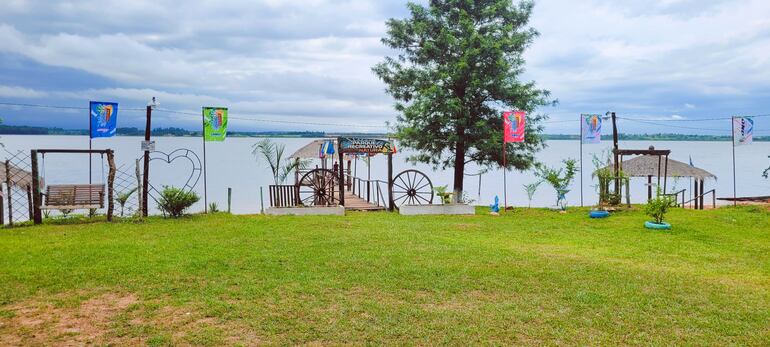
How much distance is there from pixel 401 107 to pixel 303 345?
14.4 metres

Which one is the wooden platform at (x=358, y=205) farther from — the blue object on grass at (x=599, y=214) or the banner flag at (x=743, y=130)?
the banner flag at (x=743, y=130)

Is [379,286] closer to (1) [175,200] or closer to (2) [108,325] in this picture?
(2) [108,325]

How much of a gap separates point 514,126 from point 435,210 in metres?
3.24

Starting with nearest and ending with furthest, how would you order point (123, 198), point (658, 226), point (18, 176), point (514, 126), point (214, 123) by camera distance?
1. point (658, 226)
2. point (18, 176)
3. point (123, 198)
4. point (214, 123)
5. point (514, 126)

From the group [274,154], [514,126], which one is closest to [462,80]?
[514,126]

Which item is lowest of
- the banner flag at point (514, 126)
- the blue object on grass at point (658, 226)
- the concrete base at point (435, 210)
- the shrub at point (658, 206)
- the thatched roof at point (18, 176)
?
the blue object on grass at point (658, 226)

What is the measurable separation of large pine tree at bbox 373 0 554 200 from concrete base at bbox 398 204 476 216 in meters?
2.56

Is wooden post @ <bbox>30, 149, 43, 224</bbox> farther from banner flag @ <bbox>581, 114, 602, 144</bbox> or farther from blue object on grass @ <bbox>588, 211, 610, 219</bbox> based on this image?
banner flag @ <bbox>581, 114, 602, 144</bbox>

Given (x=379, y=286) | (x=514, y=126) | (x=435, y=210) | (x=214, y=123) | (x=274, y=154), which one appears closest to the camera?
(x=379, y=286)

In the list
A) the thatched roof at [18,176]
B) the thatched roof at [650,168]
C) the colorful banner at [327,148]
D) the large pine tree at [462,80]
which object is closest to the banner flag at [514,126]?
the large pine tree at [462,80]

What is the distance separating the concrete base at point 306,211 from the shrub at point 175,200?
84.3 inches

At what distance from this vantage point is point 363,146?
1638 centimetres

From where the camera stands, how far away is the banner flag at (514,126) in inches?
637

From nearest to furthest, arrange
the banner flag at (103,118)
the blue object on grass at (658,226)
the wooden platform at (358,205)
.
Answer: the blue object on grass at (658,226), the banner flag at (103,118), the wooden platform at (358,205)
